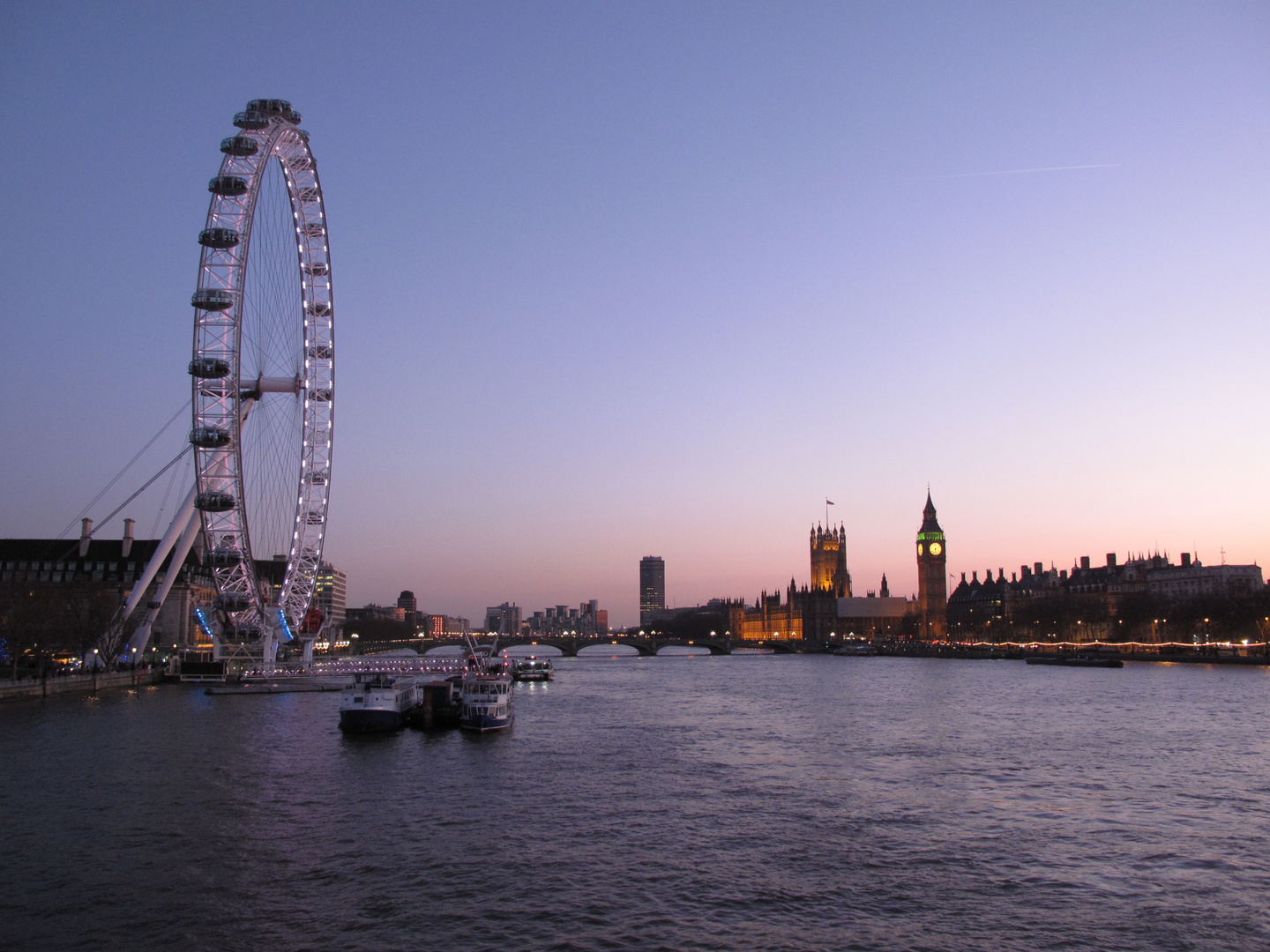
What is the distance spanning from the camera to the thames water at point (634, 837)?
20312 millimetres

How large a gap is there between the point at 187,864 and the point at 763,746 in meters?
26.1

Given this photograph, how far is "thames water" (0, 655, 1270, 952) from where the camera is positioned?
20.3m

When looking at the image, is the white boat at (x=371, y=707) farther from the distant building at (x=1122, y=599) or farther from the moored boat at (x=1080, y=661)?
the distant building at (x=1122, y=599)

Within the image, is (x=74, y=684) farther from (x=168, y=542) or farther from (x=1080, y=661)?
(x=1080, y=661)

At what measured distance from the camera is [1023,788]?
113 feet

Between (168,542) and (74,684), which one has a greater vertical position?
(168,542)

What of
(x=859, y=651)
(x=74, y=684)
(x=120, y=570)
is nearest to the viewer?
(x=74, y=684)

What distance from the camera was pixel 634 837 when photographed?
2733cm

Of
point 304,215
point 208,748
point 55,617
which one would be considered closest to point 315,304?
point 304,215

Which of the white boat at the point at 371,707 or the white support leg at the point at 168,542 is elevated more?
the white support leg at the point at 168,542

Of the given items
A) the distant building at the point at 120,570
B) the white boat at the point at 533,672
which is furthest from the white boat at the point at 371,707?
the distant building at the point at 120,570

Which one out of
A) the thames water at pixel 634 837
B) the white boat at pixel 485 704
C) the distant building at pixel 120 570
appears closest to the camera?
the thames water at pixel 634 837

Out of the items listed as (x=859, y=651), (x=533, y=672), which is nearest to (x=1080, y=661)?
(x=533, y=672)

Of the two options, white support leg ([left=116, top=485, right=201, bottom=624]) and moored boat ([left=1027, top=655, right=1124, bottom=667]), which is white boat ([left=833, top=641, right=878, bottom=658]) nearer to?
moored boat ([left=1027, top=655, right=1124, bottom=667])
